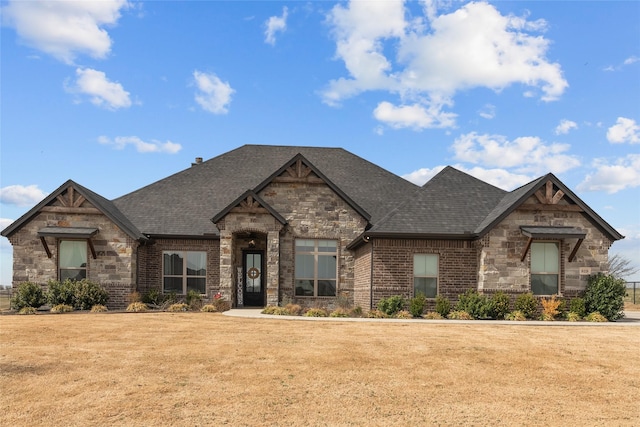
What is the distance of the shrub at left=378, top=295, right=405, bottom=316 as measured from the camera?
816 inches

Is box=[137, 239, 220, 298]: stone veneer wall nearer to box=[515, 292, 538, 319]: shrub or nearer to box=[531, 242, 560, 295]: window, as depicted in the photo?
box=[515, 292, 538, 319]: shrub

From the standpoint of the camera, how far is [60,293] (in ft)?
72.6

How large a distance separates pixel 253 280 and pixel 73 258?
7.88 m

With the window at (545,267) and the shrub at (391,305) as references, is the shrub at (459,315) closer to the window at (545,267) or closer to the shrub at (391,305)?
the shrub at (391,305)

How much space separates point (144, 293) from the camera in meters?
24.7

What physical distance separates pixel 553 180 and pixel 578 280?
398cm

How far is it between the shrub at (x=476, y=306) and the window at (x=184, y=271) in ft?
37.9

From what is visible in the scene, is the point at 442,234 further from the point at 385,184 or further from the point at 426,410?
the point at 426,410

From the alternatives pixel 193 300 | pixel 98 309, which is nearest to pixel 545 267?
pixel 193 300

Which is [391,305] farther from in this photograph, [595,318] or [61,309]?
[61,309]

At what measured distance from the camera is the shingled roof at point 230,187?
1017 inches

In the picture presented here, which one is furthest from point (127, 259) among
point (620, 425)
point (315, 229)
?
point (620, 425)

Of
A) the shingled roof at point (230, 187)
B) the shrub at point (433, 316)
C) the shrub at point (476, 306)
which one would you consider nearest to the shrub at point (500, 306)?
the shrub at point (476, 306)

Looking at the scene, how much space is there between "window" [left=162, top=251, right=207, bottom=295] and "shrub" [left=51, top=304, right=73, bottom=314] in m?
4.46
